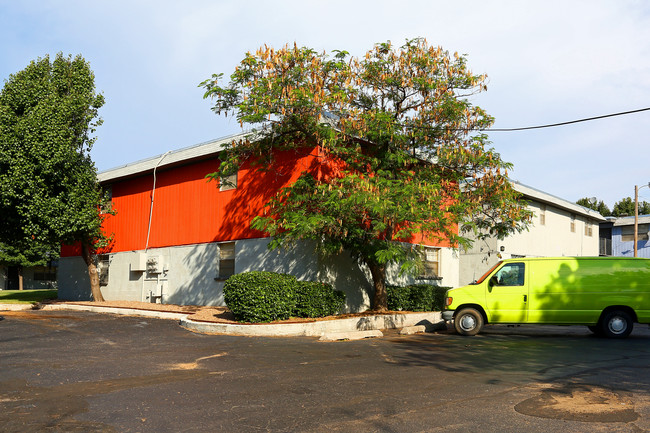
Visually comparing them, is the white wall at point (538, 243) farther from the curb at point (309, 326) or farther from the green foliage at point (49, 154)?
the green foliage at point (49, 154)

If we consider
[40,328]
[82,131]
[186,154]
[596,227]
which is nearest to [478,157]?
[186,154]

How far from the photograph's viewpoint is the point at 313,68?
1510cm

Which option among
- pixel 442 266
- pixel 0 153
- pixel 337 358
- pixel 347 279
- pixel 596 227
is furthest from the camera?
pixel 596 227

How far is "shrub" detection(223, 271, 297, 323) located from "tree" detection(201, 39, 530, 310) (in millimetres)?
1316

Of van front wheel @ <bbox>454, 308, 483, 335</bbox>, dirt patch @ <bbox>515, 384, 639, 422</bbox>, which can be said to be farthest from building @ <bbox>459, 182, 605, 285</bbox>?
dirt patch @ <bbox>515, 384, 639, 422</bbox>

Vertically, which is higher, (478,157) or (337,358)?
(478,157)

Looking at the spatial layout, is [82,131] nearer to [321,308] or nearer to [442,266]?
[321,308]

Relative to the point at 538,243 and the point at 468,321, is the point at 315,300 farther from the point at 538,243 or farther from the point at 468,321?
the point at 538,243

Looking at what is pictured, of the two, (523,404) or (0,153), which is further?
(0,153)

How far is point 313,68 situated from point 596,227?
32.6 m

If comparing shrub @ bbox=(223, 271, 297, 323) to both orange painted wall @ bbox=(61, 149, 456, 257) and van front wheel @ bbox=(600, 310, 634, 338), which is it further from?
van front wheel @ bbox=(600, 310, 634, 338)

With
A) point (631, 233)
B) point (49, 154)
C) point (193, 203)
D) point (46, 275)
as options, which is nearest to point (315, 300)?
point (193, 203)

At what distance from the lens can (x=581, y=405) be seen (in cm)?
666

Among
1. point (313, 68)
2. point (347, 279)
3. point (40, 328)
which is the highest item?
point (313, 68)
